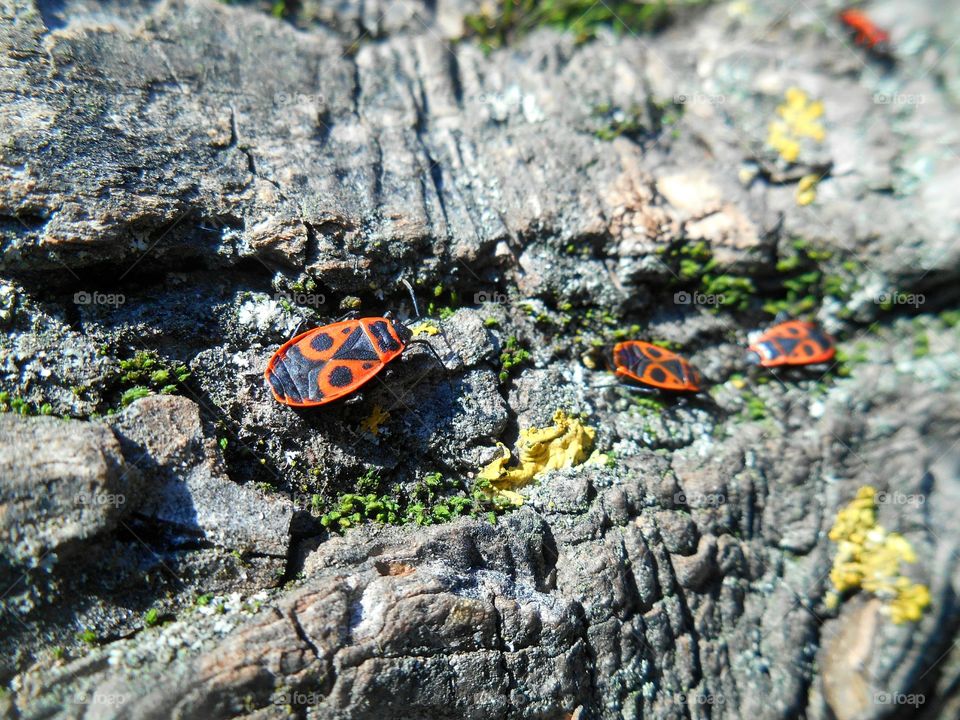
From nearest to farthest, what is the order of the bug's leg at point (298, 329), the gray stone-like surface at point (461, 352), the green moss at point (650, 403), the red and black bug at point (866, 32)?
the gray stone-like surface at point (461, 352)
the bug's leg at point (298, 329)
the green moss at point (650, 403)
the red and black bug at point (866, 32)

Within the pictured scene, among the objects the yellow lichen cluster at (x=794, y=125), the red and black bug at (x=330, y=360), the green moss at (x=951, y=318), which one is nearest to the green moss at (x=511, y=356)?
the red and black bug at (x=330, y=360)

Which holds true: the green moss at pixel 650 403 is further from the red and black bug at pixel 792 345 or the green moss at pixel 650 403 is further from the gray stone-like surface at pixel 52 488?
the gray stone-like surface at pixel 52 488

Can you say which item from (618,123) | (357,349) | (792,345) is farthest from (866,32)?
(357,349)

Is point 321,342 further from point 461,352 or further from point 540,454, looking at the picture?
point 540,454

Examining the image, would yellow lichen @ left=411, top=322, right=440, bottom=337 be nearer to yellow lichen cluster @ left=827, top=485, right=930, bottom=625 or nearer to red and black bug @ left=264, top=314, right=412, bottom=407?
red and black bug @ left=264, top=314, right=412, bottom=407

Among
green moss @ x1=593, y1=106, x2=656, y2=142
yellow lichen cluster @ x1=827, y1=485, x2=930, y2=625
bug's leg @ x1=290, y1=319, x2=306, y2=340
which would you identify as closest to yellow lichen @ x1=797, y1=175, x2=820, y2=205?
green moss @ x1=593, y1=106, x2=656, y2=142
